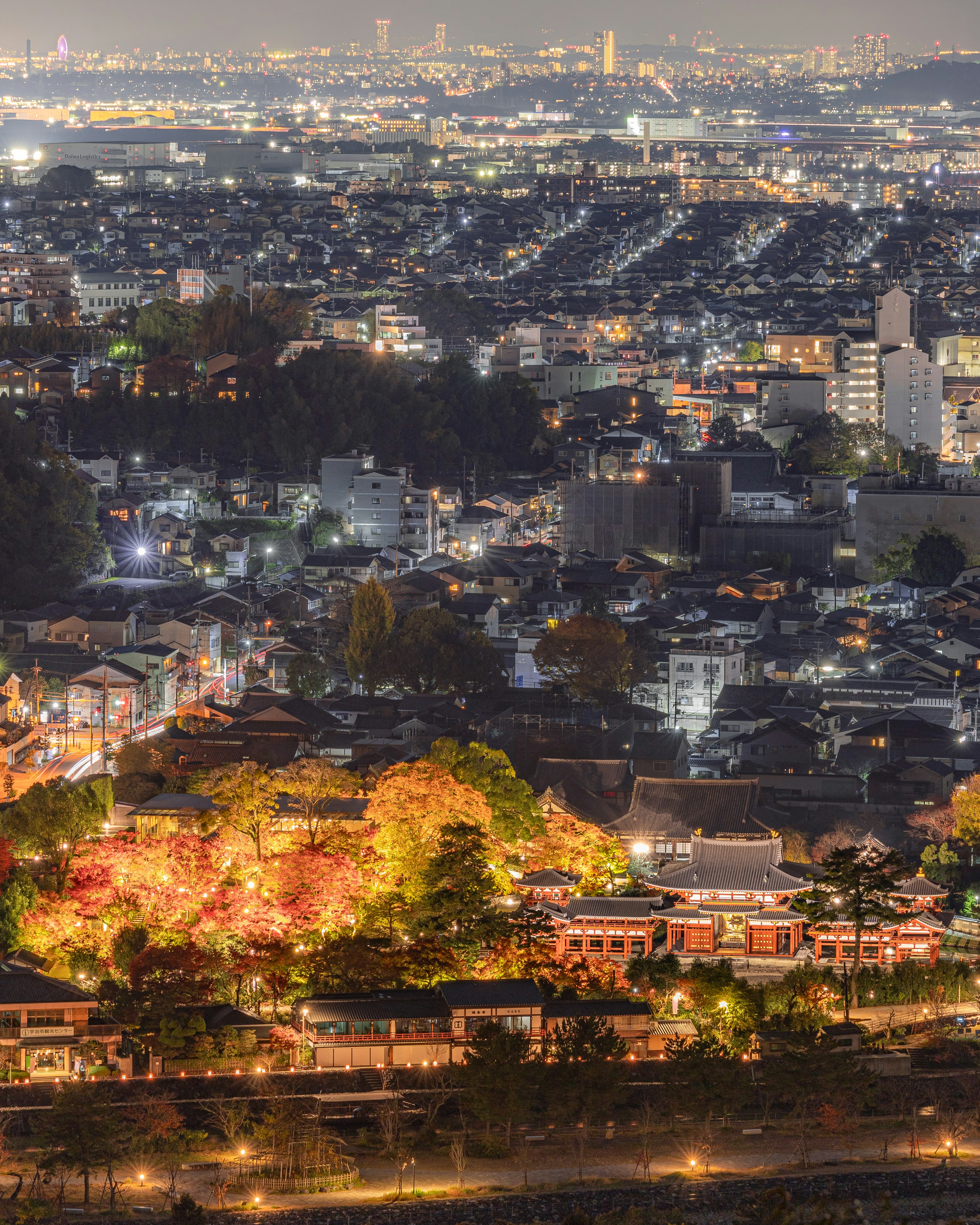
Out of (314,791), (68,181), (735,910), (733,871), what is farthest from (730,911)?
(68,181)

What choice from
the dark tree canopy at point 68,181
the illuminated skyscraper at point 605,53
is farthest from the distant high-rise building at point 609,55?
the dark tree canopy at point 68,181

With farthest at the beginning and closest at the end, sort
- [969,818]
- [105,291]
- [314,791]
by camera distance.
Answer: [105,291]
[969,818]
[314,791]

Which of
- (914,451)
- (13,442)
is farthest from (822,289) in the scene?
(13,442)

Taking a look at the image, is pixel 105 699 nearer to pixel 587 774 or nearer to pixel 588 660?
pixel 588 660

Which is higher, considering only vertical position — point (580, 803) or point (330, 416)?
point (330, 416)

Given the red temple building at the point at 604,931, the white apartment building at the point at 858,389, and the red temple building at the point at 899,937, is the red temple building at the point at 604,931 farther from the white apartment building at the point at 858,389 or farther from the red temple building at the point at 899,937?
the white apartment building at the point at 858,389

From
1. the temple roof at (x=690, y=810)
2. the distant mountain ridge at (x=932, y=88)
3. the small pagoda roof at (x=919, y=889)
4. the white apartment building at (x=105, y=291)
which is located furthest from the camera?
the distant mountain ridge at (x=932, y=88)
